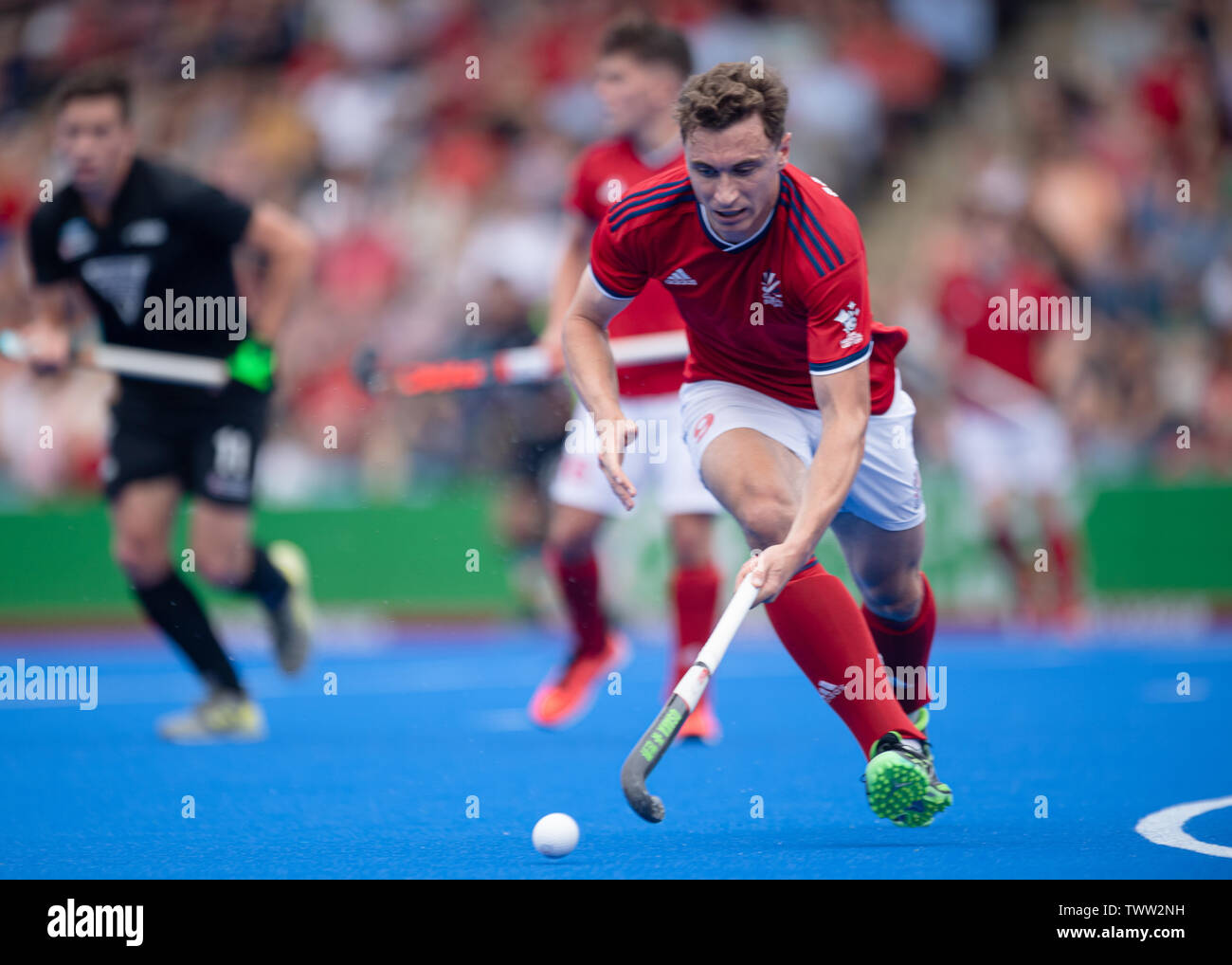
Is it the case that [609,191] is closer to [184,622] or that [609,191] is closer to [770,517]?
[184,622]

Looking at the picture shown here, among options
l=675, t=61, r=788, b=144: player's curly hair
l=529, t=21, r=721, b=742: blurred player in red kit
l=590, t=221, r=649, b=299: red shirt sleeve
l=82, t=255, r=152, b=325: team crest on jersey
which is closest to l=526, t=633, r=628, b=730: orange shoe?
l=529, t=21, r=721, b=742: blurred player in red kit

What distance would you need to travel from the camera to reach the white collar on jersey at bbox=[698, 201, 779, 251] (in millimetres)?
3645

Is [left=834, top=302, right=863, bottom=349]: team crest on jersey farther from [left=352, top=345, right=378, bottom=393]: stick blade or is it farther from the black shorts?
[left=352, top=345, right=378, bottom=393]: stick blade

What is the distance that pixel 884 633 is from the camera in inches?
170

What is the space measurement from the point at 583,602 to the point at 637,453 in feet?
1.83

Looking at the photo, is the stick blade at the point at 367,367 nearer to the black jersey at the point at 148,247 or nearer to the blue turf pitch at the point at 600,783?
the black jersey at the point at 148,247

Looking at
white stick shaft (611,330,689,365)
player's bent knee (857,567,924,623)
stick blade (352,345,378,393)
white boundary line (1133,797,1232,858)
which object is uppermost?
stick blade (352,345,378,393)

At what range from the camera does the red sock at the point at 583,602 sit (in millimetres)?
5773

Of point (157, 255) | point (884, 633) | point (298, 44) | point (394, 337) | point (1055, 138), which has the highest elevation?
point (298, 44)

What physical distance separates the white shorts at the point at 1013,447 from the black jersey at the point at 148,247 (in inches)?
209

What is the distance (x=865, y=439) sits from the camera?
152 inches

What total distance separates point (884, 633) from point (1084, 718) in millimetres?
1964
